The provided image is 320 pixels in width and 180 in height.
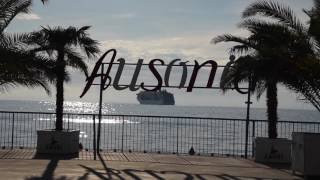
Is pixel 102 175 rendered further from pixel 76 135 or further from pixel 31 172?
pixel 76 135

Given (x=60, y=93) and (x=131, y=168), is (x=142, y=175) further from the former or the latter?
(x=60, y=93)

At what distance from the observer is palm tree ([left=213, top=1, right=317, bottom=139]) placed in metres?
15.2

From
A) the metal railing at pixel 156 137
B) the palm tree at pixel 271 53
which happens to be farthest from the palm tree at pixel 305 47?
the metal railing at pixel 156 137

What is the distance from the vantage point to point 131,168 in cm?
1587

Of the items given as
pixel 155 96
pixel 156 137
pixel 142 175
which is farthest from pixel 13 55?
pixel 156 137

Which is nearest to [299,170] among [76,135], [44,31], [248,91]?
[248,91]

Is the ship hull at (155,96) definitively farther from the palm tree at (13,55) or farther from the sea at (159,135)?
the palm tree at (13,55)

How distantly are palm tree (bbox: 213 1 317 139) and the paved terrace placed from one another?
8.12 ft

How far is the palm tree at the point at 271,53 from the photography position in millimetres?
15234

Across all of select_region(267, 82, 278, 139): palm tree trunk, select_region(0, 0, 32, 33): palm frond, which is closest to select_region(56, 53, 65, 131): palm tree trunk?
select_region(0, 0, 32, 33): palm frond

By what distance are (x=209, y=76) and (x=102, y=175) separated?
7.17 metres

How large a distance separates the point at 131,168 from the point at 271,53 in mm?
4673

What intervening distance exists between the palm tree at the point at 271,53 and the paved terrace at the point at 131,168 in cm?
247

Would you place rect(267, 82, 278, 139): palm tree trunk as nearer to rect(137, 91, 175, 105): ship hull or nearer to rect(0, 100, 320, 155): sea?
rect(0, 100, 320, 155): sea
